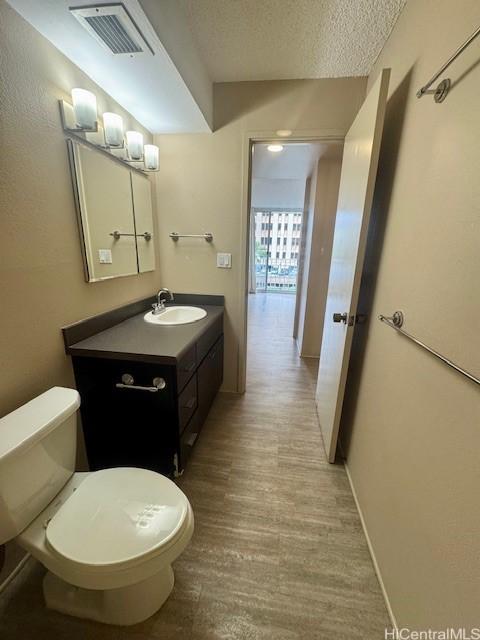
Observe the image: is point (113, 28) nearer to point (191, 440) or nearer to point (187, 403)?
point (187, 403)

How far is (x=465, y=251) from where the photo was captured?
70 cm

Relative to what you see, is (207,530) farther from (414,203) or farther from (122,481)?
(414,203)

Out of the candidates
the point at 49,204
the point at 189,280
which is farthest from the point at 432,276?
the point at 189,280

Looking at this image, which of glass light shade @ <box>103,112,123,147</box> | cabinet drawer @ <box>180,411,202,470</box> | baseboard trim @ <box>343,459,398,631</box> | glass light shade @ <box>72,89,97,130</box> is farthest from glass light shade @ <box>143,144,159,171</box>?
baseboard trim @ <box>343,459,398,631</box>

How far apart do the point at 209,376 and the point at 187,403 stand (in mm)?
451

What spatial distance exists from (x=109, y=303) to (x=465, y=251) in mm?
1665

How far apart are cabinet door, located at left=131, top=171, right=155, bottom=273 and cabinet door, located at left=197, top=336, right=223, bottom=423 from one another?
807 mm

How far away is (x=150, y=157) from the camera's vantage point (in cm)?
176

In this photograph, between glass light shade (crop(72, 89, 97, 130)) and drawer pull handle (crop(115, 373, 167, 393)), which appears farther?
drawer pull handle (crop(115, 373, 167, 393))

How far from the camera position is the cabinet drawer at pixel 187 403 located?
4.36 ft

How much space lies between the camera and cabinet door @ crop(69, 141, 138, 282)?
1297 mm

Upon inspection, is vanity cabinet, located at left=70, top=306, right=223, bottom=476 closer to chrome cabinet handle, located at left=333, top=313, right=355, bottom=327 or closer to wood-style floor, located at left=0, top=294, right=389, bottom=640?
wood-style floor, located at left=0, top=294, right=389, bottom=640

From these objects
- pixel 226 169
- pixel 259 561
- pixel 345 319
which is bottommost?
pixel 259 561

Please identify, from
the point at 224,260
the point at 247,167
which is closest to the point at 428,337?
the point at 224,260
